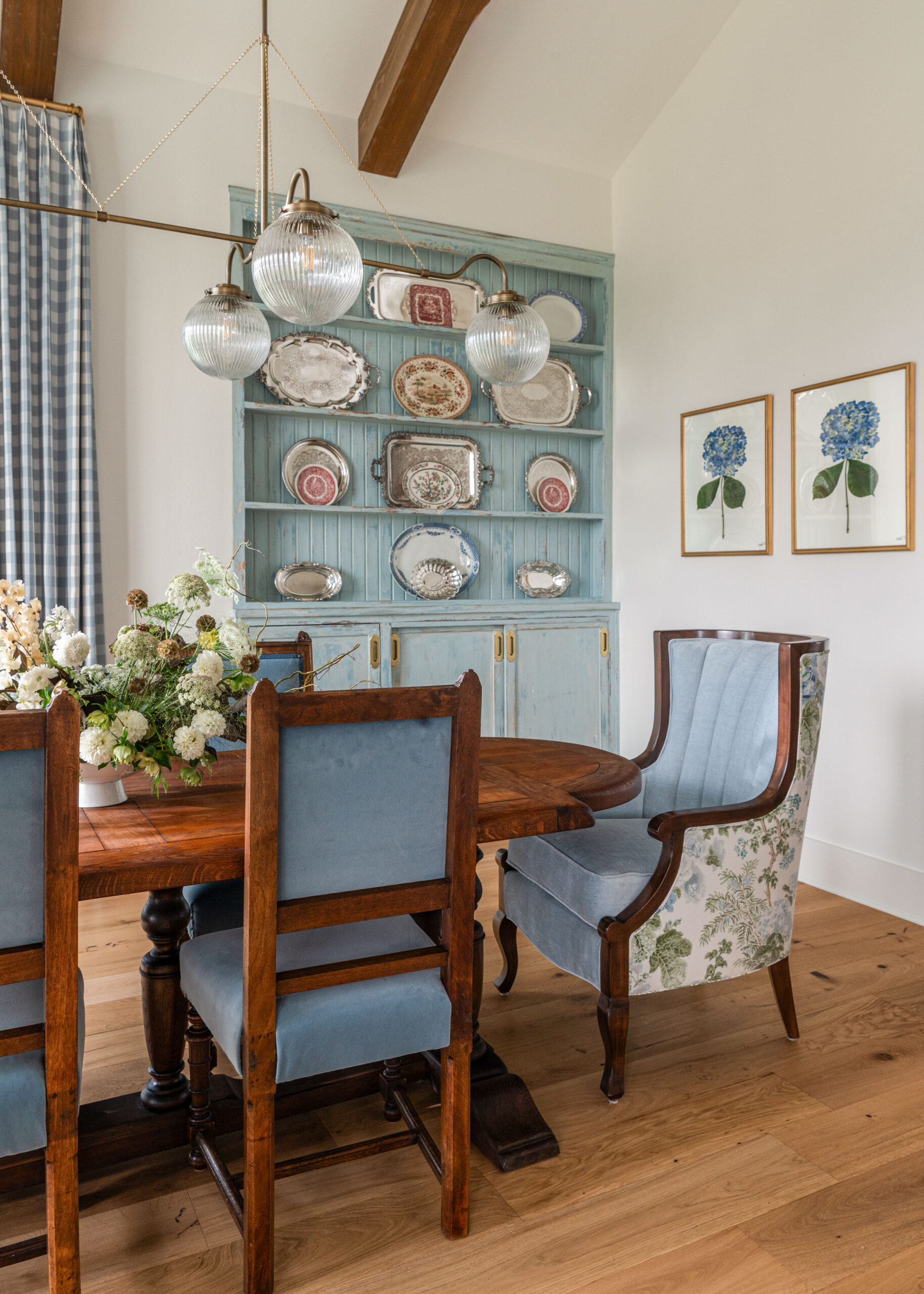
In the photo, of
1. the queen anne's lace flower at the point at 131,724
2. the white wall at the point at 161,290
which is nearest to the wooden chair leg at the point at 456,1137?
the queen anne's lace flower at the point at 131,724

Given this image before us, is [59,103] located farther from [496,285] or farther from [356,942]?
[356,942]

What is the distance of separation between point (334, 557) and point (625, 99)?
243 cm

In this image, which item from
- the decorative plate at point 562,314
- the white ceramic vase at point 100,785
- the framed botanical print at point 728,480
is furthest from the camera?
the decorative plate at point 562,314

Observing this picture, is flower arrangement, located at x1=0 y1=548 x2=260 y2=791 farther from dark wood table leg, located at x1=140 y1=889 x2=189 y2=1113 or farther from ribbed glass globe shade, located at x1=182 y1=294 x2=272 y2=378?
ribbed glass globe shade, located at x1=182 y1=294 x2=272 y2=378

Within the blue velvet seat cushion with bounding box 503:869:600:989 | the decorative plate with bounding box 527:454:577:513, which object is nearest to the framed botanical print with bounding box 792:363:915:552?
the decorative plate with bounding box 527:454:577:513

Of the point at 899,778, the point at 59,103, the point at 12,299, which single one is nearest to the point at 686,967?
the point at 899,778

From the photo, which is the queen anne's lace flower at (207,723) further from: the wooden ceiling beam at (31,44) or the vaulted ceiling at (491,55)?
the vaulted ceiling at (491,55)

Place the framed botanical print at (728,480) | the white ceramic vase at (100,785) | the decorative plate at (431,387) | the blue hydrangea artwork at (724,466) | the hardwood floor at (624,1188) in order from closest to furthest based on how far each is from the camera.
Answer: the hardwood floor at (624,1188) → the white ceramic vase at (100,785) → the framed botanical print at (728,480) → the blue hydrangea artwork at (724,466) → the decorative plate at (431,387)

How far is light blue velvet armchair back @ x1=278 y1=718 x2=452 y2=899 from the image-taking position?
135 centimetres

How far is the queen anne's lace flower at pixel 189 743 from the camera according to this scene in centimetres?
161

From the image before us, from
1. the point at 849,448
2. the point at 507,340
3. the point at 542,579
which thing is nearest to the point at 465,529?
the point at 542,579

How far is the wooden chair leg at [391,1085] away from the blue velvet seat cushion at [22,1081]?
0.81 meters

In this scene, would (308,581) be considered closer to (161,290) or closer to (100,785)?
(161,290)

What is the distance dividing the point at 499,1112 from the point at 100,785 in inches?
40.4
